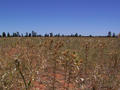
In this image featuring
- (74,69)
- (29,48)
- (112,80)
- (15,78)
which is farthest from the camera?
(29,48)

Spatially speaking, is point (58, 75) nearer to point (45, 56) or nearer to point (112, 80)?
point (45, 56)

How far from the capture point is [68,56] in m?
2.18

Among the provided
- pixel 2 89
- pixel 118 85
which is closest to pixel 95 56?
pixel 118 85

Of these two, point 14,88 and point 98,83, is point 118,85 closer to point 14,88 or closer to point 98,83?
point 98,83

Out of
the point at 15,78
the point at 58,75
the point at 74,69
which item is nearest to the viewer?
the point at 74,69

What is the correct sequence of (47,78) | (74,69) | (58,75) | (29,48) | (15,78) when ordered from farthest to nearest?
(29,48) → (58,75) → (47,78) → (15,78) → (74,69)

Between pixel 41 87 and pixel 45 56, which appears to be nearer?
pixel 41 87

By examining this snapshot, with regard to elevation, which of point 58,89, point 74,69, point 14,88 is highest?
point 74,69

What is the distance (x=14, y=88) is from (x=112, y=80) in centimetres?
148

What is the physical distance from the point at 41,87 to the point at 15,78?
622 mm

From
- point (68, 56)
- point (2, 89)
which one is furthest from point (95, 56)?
point (2, 89)

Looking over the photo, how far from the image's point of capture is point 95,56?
4734 mm

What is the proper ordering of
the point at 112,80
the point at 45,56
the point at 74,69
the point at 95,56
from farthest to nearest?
the point at 95,56 → the point at 45,56 → the point at 112,80 → the point at 74,69

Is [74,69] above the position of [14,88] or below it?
above
